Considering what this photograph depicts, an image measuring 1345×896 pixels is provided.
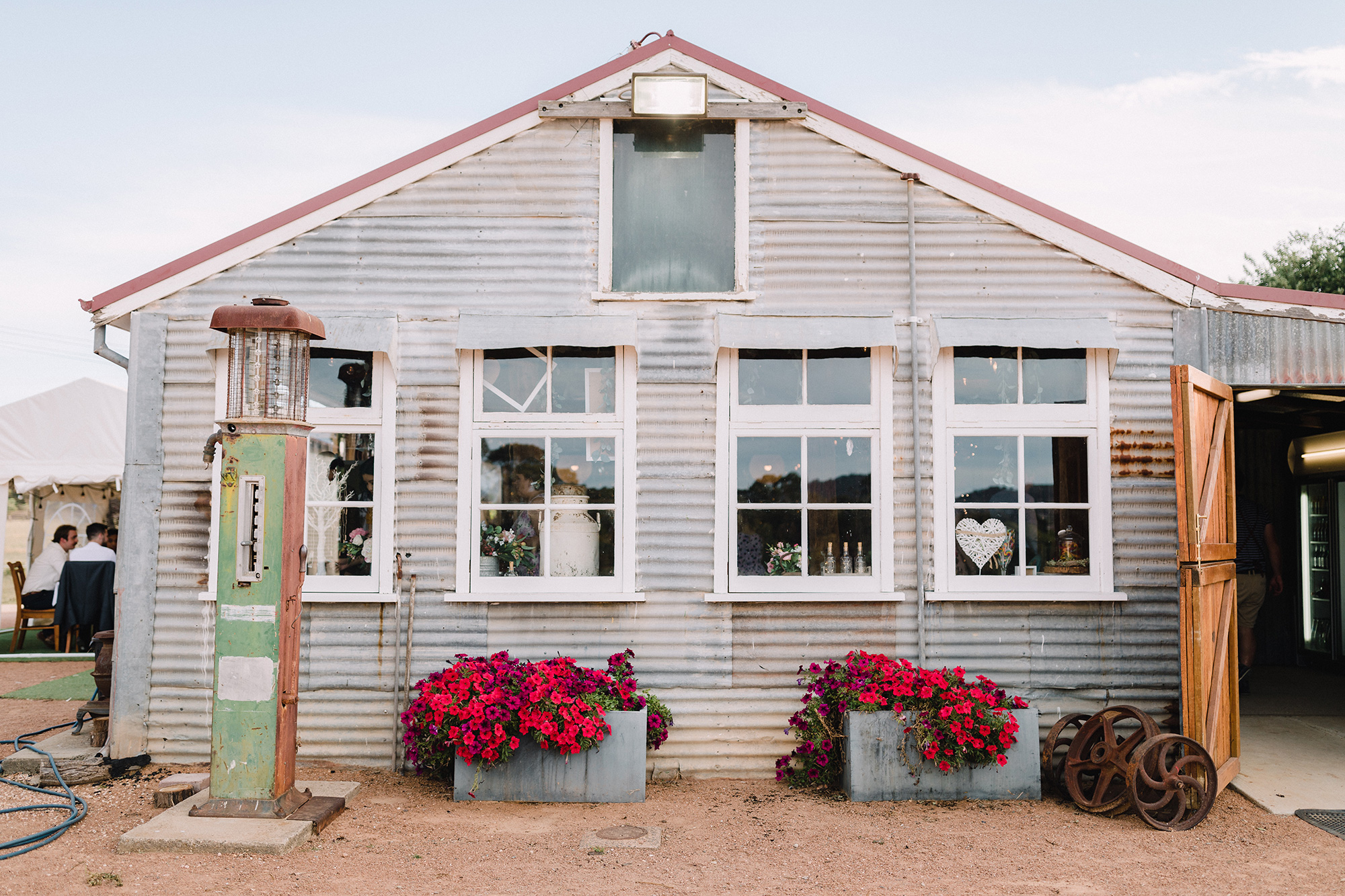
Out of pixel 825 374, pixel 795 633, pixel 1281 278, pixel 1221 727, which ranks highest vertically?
pixel 1281 278

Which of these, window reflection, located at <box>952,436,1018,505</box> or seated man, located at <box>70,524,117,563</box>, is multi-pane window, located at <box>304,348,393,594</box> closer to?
window reflection, located at <box>952,436,1018,505</box>

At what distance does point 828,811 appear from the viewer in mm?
5496

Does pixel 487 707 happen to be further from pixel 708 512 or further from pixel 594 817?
pixel 708 512

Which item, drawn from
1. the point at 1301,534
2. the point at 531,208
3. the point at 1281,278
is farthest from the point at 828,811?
the point at 1281,278

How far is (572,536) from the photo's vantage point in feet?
20.7

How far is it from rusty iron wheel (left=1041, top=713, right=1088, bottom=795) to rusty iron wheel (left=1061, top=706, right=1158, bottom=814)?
8 centimetres

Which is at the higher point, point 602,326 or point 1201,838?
point 602,326

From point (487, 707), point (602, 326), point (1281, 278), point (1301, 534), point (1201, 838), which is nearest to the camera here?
point (1201, 838)

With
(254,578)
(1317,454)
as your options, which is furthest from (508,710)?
(1317,454)

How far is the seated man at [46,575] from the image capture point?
454 inches

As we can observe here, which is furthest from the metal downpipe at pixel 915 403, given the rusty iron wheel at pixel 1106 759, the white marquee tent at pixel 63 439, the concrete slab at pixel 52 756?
the white marquee tent at pixel 63 439

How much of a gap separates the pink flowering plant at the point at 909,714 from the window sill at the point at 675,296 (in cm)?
243

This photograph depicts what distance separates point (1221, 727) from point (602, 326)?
178 inches

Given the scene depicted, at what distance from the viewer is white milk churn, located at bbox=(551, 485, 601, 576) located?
6.30 meters
